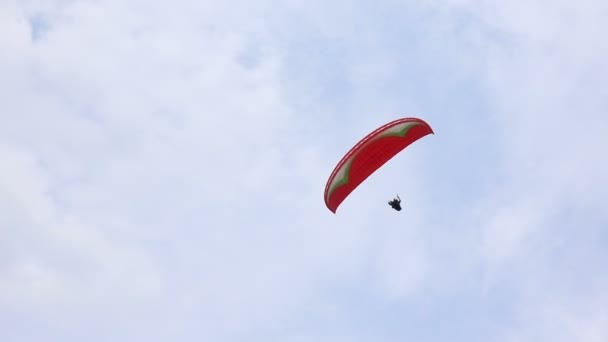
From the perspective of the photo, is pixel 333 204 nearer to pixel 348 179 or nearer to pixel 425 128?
pixel 348 179

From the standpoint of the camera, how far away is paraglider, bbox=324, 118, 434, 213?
60.4 meters

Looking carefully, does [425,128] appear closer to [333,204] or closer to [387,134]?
[387,134]

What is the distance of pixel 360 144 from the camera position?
60.4 m

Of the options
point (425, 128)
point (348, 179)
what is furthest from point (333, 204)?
point (425, 128)

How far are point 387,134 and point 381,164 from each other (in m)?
2.57

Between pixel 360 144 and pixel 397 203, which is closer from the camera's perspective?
pixel 360 144

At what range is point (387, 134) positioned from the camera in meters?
60.5

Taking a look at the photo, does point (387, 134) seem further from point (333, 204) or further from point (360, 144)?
point (333, 204)

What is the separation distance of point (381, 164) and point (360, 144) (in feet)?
8.74

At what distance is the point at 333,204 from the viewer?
62.5m

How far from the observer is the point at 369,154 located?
61.0 m

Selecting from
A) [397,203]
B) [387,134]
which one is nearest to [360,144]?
[387,134]

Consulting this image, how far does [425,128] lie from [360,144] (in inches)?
153

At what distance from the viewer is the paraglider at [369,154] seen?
60.4 meters
